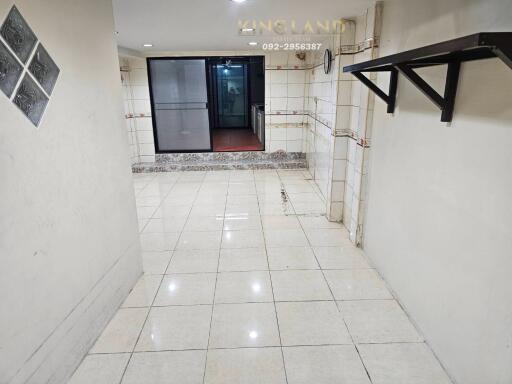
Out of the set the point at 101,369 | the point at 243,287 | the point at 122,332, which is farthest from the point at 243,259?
the point at 101,369

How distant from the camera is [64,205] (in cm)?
165

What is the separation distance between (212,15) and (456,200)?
2.47 m

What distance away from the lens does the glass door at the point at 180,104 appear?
596 cm

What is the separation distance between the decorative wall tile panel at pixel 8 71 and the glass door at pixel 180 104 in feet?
15.9

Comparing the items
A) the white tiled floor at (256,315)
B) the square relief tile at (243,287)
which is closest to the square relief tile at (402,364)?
the white tiled floor at (256,315)

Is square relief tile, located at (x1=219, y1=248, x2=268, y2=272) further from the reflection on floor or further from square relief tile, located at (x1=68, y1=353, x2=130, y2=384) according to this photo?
the reflection on floor

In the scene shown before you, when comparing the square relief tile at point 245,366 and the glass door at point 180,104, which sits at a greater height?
the glass door at point 180,104

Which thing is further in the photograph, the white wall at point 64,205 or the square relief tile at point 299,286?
the square relief tile at point 299,286

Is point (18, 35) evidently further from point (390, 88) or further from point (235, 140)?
point (235, 140)

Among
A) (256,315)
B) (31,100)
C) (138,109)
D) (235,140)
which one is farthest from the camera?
(235,140)

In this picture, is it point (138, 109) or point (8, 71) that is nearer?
point (8, 71)

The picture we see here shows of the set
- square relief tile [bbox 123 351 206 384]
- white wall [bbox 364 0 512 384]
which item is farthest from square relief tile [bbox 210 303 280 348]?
white wall [bbox 364 0 512 384]
